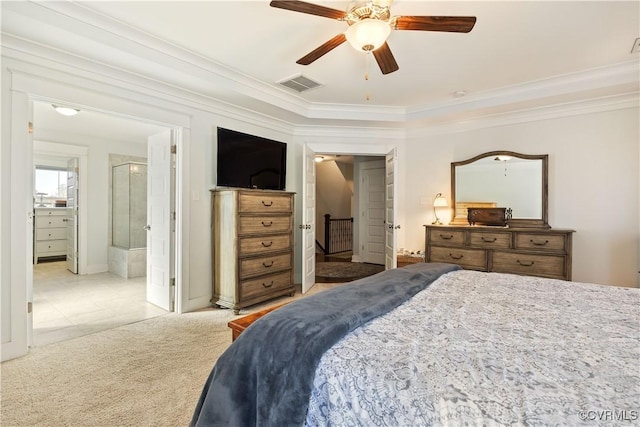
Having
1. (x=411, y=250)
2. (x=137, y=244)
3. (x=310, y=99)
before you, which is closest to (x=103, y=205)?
(x=137, y=244)

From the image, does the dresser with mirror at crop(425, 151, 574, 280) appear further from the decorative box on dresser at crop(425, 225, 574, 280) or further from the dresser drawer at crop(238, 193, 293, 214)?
the dresser drawer at crop(238, 193, 293, 214)

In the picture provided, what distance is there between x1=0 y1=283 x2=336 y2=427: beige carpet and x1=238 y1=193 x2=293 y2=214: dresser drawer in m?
1.29

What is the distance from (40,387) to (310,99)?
372cm

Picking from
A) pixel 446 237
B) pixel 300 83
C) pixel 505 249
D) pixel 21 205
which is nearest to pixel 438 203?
pixel 446 237

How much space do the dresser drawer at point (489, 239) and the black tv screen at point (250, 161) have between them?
257 centimetres

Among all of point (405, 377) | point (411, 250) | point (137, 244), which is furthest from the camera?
point (137, 244)

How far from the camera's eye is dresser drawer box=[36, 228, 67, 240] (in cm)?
647

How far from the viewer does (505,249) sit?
3.55 meters

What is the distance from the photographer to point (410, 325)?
4.09 ft

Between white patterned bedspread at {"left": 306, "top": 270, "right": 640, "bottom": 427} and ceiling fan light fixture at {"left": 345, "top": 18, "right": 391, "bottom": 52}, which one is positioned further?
ceiling fan light fixture at {"left": 345, "top": 18, "right": 391, "bottom": 52}

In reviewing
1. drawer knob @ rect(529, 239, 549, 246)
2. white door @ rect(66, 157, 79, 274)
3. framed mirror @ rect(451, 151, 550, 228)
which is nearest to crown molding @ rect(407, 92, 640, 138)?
framed mirror @ rect(451, 151, 550, 228)

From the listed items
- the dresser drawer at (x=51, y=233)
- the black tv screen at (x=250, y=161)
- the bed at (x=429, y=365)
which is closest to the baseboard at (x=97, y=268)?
the dresser drawer at (x=51, y=233)

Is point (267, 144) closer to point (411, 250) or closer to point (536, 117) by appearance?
point (411, 250)

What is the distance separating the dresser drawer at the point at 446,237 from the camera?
12.5 ft
